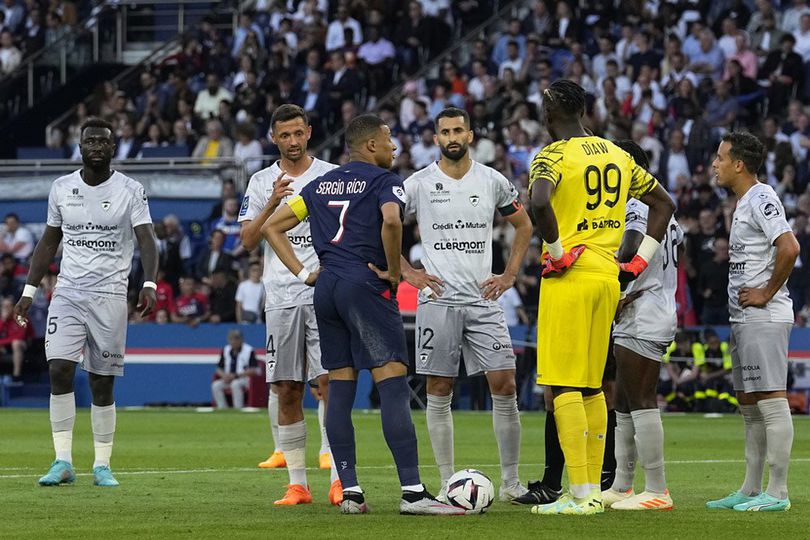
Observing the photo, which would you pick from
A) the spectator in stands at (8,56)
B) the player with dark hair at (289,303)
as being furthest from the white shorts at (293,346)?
the spectator in stands at (8,56)

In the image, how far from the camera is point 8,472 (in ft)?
44.1

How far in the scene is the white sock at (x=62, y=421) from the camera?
40.3ft

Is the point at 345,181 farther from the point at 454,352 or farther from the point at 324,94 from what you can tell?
the point at 324,94

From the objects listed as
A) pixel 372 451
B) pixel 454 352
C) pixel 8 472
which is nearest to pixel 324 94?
pixel 372 451

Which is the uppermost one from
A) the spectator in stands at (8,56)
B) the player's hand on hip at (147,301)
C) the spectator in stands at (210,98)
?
the spectator in stands at (8,56)

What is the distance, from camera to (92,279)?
1242cm

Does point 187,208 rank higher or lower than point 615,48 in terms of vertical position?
lower

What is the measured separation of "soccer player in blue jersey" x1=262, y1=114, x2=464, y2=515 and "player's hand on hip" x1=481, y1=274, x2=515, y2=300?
1.28 meters

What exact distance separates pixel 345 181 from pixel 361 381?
14988 mm

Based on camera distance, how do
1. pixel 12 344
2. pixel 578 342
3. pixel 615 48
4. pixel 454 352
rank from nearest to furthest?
pixel 578 342 → pixel 454 352 → pixel 12 344 → pixel 615 48

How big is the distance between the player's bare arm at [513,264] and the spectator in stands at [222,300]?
15.0 metres

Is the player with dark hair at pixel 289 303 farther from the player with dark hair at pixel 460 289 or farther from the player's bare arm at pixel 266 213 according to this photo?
the player with dark hair at pixel 460 289

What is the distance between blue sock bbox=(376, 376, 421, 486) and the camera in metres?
9.68

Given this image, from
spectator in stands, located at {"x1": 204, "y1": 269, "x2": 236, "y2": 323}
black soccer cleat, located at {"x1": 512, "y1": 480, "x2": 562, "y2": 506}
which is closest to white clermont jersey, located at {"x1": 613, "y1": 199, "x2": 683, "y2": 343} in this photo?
black soccer cleat, located at {"x1": 512, "y1": 480, "x2": 562, "y2": 506}
